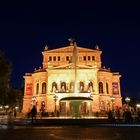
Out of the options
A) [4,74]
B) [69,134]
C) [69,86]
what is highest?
[69,86]

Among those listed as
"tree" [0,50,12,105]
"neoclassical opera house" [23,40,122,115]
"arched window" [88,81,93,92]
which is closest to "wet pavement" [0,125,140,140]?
"tree" [0,50,12,105]

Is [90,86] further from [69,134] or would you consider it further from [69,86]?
[69,134]

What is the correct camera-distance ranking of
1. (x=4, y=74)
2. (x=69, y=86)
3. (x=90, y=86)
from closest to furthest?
(x=4, y=74) → (x=69, y=86) → (x=90, y=86)

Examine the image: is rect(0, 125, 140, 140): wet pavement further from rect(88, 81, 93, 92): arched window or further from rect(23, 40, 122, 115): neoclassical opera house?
rect(88, 81, 93, 92): arched window

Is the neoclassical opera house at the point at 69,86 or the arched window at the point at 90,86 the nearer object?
the neoclassical opera house at the point at 69,86

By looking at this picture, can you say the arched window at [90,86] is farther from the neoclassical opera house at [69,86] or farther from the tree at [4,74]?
the tree at [4,74]

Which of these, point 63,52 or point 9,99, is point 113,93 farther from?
point 9,99

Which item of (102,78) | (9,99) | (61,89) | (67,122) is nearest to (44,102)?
(61,89)

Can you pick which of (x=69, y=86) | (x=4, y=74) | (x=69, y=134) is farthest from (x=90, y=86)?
(x=69, y=134)

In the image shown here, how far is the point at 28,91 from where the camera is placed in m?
65.6

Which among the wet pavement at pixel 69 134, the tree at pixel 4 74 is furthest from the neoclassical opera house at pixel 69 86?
the wet pavement at pixel 69 134

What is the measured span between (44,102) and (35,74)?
8.88 m

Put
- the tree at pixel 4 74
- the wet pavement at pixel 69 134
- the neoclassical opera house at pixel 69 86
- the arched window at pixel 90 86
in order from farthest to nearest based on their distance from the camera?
the arched window at pixel 90 86 < the neoclassical opera house at pixel 69 86 < the tree at pixel 4 74 < the wet pavement at pixel 69 134

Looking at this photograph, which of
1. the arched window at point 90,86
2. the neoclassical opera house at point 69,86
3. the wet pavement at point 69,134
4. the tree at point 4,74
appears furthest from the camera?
the arched window at point 90,86
